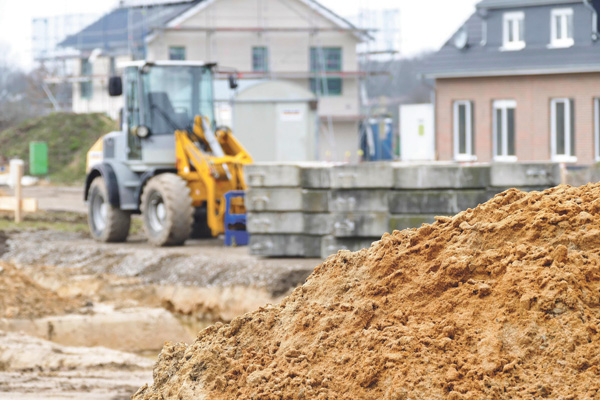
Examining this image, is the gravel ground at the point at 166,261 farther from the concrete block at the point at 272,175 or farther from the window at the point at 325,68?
the window at the point at 325,68

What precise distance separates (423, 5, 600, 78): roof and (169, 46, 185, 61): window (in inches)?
551

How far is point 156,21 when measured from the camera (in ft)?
139

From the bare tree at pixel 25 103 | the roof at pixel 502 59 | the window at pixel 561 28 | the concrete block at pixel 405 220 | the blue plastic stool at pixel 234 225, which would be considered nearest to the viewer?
the concrete block at pixel 405 220

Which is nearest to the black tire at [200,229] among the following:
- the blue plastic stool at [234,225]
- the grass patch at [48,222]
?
the blue plastic stool at [234,225]

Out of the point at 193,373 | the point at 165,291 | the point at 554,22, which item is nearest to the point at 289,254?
the point at 165,291

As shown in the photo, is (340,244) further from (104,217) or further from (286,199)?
(104,217)

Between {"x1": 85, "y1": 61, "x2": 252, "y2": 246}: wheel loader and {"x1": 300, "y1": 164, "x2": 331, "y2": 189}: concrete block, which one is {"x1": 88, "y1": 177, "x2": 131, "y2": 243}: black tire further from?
{"x1": 300, "y1": 164, "x2": 331, "y2": 189}: concrete block

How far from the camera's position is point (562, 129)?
93.7 feet

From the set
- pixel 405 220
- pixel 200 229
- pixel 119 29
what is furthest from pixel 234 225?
pixel 119 29

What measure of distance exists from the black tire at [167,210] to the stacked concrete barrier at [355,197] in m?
2.19

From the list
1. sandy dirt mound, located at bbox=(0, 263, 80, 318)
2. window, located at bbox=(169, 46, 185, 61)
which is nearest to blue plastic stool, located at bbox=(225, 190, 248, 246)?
sandy dirt mound, located at bbox=(0, 263, 80, 318)

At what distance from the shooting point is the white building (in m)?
41.3

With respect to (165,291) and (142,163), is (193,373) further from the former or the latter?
(142,163)

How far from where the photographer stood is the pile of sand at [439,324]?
395 cm
